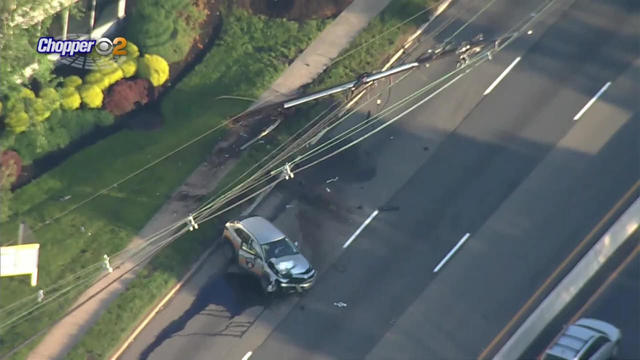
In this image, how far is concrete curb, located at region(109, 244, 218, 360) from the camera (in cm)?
4625

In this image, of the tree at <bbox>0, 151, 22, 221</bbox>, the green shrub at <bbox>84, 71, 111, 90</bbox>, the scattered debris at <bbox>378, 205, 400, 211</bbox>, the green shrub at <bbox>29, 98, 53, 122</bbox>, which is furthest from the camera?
the green shrub at <bbox>84, 71, 111, 90</bbox>

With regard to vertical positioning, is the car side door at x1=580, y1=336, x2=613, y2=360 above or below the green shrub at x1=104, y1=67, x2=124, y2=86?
above

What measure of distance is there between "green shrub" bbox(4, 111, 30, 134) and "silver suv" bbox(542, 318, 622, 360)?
81.2 ft

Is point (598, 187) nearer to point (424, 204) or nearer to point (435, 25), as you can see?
point (424, 204)

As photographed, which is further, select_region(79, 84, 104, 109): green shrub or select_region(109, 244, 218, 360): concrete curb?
select_region(79, 84, 104, 109): green shrub

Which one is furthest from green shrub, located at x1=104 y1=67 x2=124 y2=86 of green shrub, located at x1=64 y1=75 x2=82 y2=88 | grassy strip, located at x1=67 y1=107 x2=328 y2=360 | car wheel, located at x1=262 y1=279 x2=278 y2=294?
car wheel, located at x1=262 y1=279 x2=278 y2=294

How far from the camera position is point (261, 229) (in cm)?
4856

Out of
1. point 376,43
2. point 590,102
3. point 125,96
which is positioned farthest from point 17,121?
point 590,102

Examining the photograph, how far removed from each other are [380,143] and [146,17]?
12.8m

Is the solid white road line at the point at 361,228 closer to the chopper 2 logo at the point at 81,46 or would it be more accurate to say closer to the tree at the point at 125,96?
the tree at the point at 125,96

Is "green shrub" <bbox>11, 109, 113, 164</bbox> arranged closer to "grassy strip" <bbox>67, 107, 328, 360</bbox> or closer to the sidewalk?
the sidewalk

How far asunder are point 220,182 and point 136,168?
3.94 metres

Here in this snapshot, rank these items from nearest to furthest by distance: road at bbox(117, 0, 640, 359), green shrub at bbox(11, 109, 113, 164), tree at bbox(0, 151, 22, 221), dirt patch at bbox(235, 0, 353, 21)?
road at bbox(117, 0, 640, 359)
tree at bbox(0, 151, 22, 221)
green shrub at bbox(11, 109, 113, 164)
dirt patch at bbox(235, 0, 353, 21)

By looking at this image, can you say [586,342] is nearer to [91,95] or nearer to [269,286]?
[269,286]
